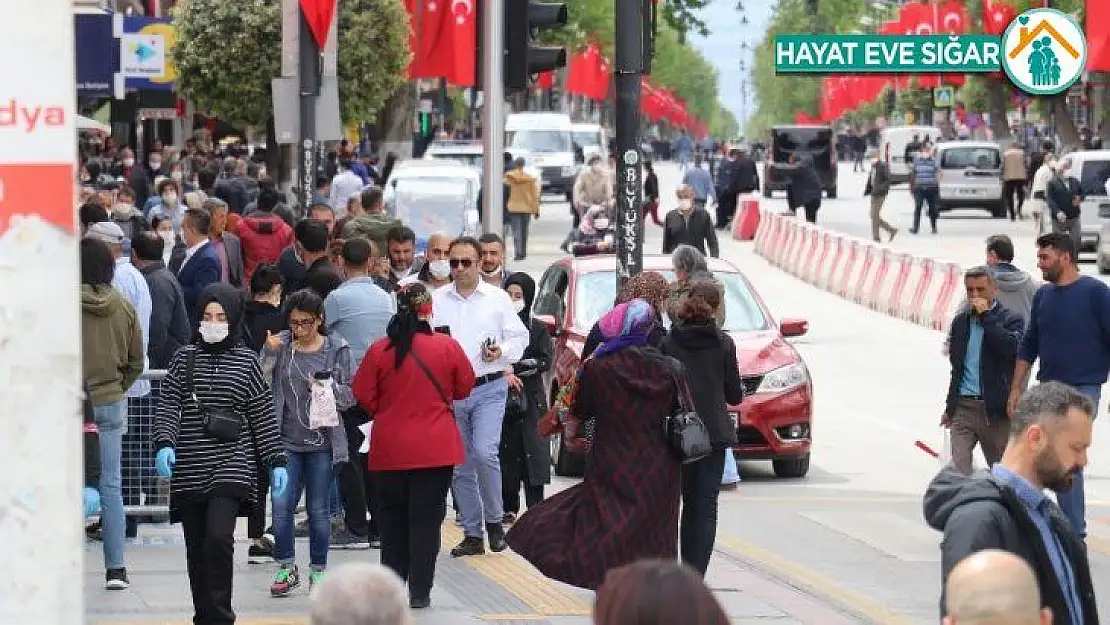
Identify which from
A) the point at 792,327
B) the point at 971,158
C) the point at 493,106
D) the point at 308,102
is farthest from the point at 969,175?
the point at 792,327

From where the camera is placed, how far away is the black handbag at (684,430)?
9688mm

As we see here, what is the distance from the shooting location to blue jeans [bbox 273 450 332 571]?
35.7 feet

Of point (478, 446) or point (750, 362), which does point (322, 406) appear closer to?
point (478, 446)

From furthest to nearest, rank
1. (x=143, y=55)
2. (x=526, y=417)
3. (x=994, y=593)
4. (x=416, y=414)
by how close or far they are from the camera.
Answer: (x=143, y=55) < (x=526, y=417) < (x=416, y=414) < (x=994, y=593)

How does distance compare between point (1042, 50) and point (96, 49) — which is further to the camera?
point (1042, 50)

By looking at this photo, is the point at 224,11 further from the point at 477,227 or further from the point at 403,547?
the point at 403,547

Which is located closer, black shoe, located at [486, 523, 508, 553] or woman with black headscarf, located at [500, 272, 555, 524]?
black shoe, located at [486, 523, 508, 553]

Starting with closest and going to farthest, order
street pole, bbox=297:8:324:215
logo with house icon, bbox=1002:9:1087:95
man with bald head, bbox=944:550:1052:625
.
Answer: man with bald head, bbox=944:550:1052:625
street pole, bbox=297:8:324:215
logo with house icon, bbox=1002:9:1087:95

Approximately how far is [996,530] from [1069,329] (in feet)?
22.0

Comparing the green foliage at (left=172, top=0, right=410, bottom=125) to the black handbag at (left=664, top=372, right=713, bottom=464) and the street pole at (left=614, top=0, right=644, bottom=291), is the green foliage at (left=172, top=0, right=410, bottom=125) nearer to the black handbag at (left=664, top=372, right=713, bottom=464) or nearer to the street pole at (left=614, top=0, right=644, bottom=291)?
the street pole at (left=614, top=0, right=644, bottom=291)

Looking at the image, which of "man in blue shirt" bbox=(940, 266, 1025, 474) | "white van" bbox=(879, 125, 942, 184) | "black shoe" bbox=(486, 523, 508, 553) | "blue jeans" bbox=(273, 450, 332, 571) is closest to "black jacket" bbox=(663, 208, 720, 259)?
"man in blue shirt" bbox=(940, 266, 1025, 474)

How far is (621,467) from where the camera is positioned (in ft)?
32.0

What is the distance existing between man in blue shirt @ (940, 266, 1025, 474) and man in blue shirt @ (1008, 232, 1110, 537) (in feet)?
0.80

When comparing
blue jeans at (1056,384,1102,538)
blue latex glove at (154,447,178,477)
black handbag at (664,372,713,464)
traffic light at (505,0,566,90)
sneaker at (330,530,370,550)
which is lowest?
sneaker at (330,530,370,550)
